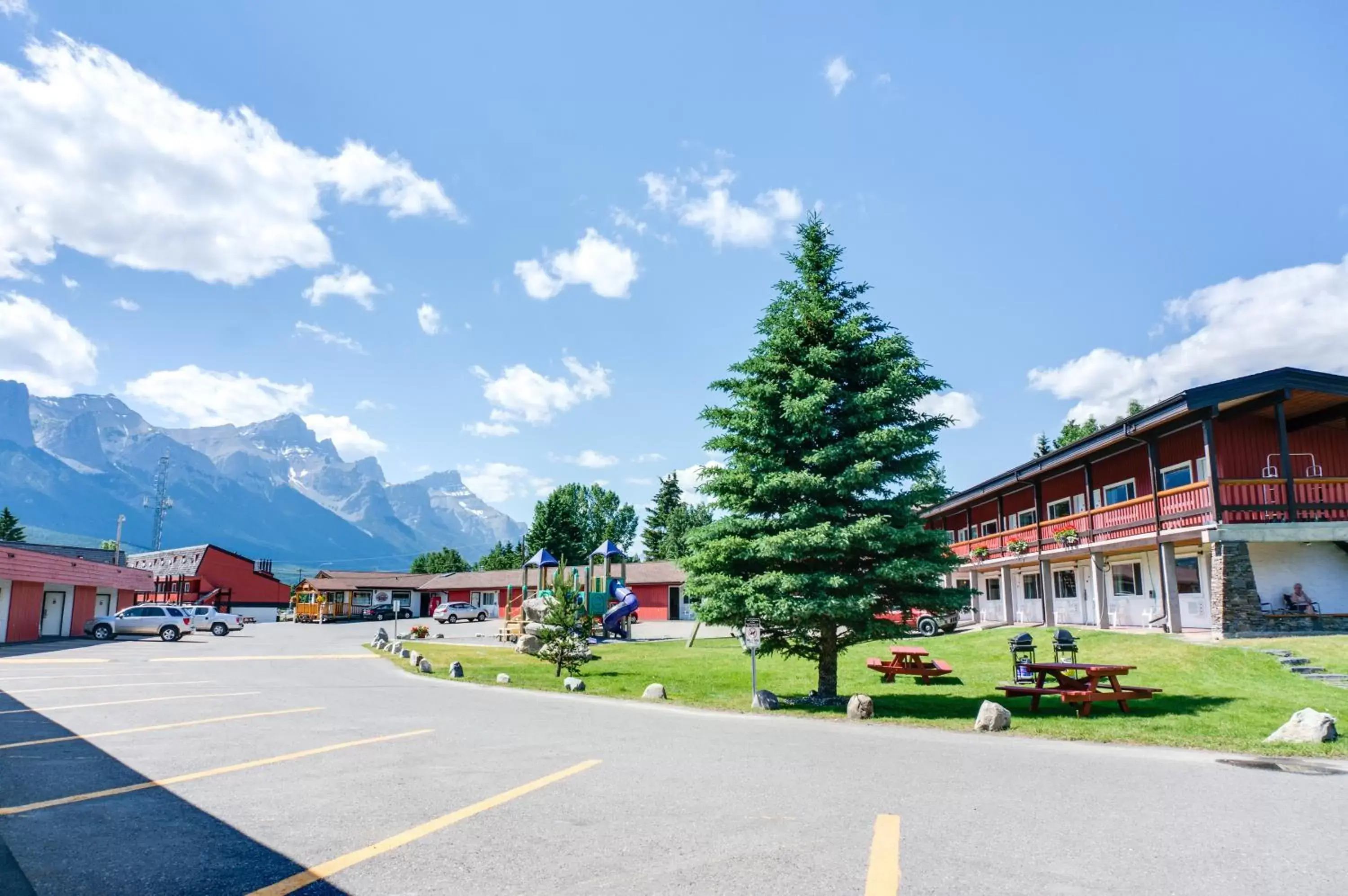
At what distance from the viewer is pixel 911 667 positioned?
1862cm

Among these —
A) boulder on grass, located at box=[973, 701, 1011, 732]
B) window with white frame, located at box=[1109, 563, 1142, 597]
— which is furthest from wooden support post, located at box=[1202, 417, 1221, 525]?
boulder on grass, located at box=[973, 701, 1011, 732]

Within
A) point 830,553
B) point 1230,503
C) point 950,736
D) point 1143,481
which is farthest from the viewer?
point 1143,481

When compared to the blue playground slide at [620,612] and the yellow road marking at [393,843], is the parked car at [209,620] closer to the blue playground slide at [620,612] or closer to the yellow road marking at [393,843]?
the blue playground slide at [620,612]

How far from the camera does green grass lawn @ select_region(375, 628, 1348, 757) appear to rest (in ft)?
38.5

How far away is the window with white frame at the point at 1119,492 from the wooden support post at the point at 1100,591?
1.90 meters

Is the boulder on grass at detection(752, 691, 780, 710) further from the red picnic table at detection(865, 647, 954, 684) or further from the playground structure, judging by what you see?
the playground structure

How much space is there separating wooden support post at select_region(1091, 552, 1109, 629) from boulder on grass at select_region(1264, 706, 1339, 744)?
655 inches

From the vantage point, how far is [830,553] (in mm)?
14836

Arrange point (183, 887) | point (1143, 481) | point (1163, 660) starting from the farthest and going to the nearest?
point (1143, 481), point (1163, 660), point (183, 887)

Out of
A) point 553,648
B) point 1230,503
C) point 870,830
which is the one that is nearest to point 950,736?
point 870,830

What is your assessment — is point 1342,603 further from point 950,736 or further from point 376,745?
point 376,745

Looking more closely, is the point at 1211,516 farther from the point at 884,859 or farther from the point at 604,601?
the point at 604,601

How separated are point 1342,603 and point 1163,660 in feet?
22.8

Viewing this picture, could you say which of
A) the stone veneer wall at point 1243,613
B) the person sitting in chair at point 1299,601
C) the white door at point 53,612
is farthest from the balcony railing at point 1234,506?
the white door at point 53,612
